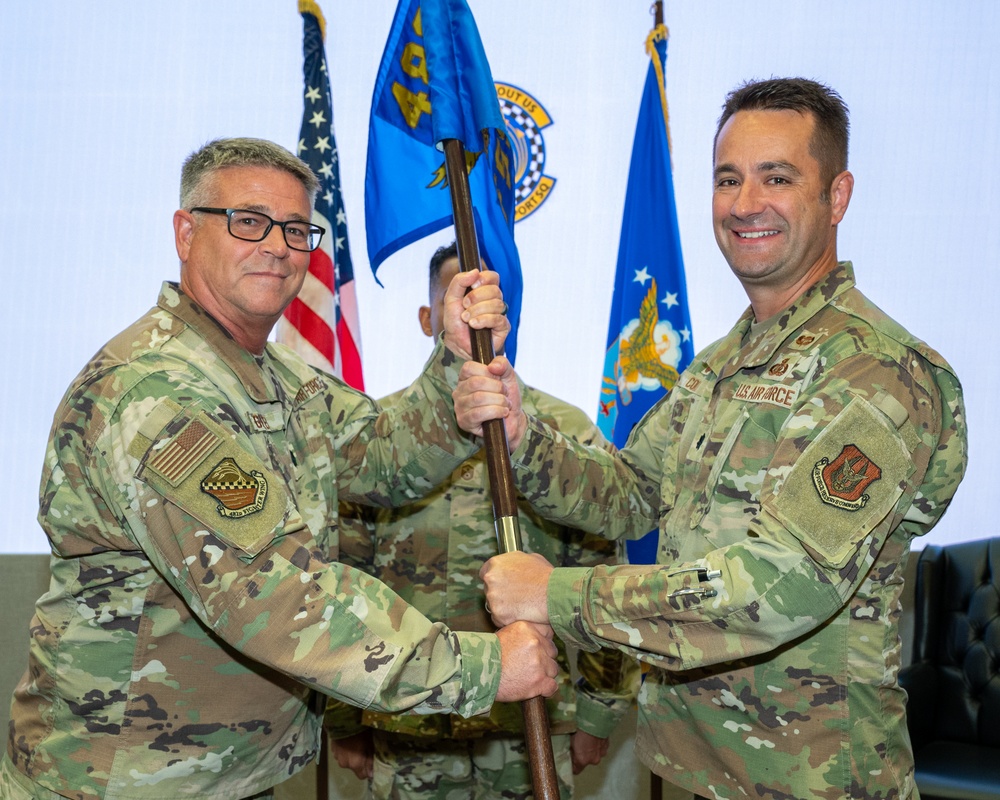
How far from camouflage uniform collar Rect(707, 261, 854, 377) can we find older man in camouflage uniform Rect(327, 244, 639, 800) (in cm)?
96

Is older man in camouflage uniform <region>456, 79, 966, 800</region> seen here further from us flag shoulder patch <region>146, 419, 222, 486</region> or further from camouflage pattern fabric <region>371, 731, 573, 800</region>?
camouflage pattern fabric <region>371, 731, 573, 800</region>

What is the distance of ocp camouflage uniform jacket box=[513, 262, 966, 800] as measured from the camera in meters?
1.67

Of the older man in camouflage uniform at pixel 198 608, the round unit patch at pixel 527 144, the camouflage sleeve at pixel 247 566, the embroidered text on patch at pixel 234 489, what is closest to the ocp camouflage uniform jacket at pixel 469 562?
the older man in camouflage uniform at pixel 198 608

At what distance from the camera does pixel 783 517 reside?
5.47 feet

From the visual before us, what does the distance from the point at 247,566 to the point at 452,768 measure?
1.42 m

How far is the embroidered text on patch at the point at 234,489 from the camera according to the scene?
164 centimetres

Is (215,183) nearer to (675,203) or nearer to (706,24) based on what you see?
(675,203)

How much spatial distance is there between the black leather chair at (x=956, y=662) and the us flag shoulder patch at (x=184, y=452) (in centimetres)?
267

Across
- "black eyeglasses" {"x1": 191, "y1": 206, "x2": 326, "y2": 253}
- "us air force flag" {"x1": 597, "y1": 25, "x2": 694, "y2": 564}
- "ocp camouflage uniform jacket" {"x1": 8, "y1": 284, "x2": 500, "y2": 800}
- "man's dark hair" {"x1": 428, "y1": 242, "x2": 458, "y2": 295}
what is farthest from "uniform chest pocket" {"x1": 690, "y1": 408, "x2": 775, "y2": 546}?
"us air force flag" {"x1": 597, "y1": 25, "x2": 694, "y2": 564}

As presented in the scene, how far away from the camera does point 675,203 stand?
3818 mm

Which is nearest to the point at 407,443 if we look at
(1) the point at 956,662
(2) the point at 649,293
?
(2) the point at 649,293

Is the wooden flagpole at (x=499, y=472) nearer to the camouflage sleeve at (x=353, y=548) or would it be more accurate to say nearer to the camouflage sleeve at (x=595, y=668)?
the camouflage sleeve at (x=595, y=668)

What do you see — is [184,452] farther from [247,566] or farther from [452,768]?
[452,768]

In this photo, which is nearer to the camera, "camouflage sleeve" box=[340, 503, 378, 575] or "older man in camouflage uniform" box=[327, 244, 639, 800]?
"older man in camouflage uniform" box=[327, 244, 639, 800]
